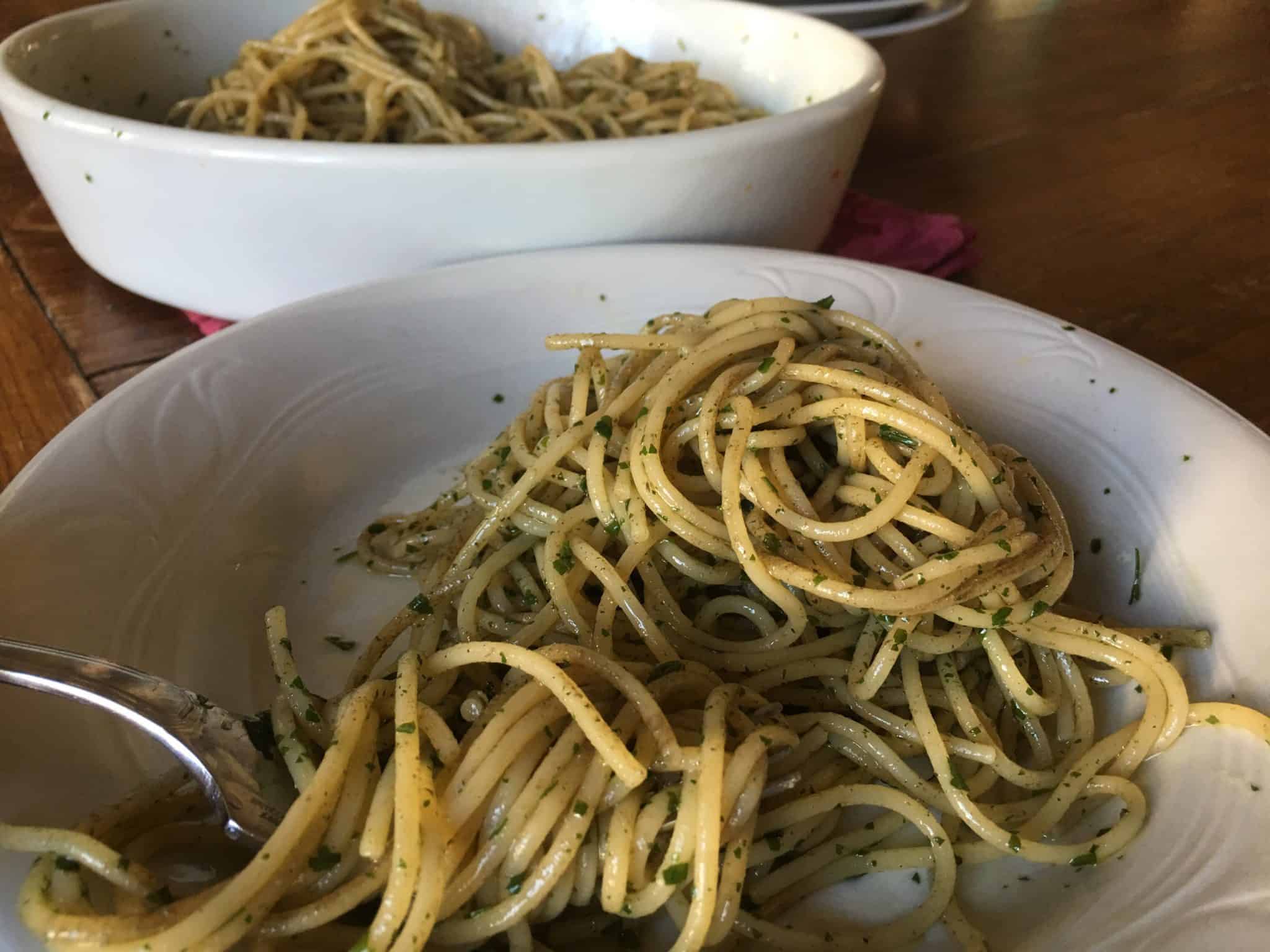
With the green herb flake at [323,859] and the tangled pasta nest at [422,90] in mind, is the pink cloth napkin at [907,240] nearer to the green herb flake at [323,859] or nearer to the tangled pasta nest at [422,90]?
the tangled pasta nest at [422,90]

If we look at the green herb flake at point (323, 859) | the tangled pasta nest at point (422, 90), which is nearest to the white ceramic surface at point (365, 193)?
the tangled pasta nest at point (422, 90)

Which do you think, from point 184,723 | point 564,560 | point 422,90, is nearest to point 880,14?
point 422,90

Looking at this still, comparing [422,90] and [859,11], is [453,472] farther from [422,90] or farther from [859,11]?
[859,11]

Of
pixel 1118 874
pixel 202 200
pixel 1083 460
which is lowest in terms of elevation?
pixel 1118 874

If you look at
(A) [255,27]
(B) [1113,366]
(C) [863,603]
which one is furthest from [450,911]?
(A) [255,27]

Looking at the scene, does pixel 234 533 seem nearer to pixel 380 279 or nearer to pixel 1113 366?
pixel 380 279

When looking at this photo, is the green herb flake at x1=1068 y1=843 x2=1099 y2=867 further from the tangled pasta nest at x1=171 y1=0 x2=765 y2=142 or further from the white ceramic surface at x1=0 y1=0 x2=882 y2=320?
the tangled pasta nest at x1=171 y1=0 x2=765 y2=142

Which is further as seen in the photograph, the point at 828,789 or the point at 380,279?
the point at 380,279
